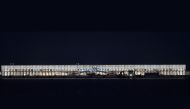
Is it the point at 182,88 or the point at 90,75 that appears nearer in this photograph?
the point at 182,88

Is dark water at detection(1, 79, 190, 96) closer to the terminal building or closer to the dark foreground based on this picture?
the dark foreground

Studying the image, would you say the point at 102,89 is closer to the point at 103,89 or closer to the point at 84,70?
the point at 103,89

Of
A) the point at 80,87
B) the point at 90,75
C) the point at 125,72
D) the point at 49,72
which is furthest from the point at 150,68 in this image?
the point at 80,87

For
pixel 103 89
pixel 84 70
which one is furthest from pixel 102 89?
pixel 84 70

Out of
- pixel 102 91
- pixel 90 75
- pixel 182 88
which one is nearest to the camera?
pixel 102 91

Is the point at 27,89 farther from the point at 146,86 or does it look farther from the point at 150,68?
the point at 150,68

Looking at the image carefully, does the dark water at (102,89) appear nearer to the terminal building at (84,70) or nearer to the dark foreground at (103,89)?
the dark foreground at (103,89)

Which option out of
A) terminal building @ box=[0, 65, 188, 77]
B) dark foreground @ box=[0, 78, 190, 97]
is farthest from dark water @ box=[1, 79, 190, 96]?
terminal building @ box=[0, 65, 188, 77]

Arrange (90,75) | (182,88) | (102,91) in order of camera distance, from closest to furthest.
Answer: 1. (102,91)
2. (182,88)
3. (90,75)
